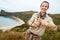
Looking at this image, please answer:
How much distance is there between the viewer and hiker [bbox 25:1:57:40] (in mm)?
1863

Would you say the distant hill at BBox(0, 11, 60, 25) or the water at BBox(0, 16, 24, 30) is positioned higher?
the distant hill at BBox(0, 11, 60, 25)

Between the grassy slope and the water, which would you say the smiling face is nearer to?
the grassy slope

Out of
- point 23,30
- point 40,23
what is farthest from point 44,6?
point 23,30

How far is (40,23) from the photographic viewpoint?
1883mm

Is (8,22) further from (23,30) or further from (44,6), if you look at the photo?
(44,6)

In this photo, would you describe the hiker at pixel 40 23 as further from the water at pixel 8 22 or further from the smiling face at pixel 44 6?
the water at pixel 8 22

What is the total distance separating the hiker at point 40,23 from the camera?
1863 millimetres

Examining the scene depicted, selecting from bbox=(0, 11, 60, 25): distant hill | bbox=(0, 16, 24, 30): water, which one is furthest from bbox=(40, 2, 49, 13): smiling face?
bbox=(0, 16, 24, 30): water

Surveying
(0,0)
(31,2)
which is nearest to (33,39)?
(31,2)

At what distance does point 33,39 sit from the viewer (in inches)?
74.0

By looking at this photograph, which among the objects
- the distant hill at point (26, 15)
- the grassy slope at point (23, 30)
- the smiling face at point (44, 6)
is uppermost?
the smiling face at point (44, 6)

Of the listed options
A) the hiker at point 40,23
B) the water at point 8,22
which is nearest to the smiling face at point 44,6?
the hiker at point 40,23

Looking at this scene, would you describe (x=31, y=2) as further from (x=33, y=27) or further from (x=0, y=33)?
(x=0, y=33)

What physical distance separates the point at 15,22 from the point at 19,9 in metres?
0.15
